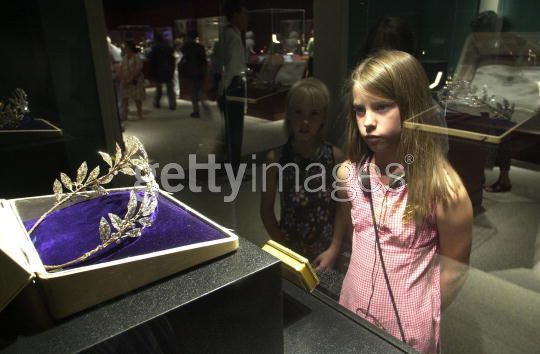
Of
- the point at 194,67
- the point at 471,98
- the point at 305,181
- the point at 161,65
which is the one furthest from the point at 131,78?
the point at 471,98

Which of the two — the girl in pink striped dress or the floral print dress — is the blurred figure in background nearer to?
the floral print dress

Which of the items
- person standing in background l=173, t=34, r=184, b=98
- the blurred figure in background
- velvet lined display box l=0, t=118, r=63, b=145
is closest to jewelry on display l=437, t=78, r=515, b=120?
velvet lined display box l=0, t=118, r=63, b=145

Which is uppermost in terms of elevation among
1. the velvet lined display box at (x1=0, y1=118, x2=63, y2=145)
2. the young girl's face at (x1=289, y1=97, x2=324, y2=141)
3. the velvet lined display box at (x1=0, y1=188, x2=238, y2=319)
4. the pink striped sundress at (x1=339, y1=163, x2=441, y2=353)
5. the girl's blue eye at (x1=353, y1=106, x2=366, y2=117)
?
the girl's blue eye at (x1=353, y1=106, x2=366, y2=117)

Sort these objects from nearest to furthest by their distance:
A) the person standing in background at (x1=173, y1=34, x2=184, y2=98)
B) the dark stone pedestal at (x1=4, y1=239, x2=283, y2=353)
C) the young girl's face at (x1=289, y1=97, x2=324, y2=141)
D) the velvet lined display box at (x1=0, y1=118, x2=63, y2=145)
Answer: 1. the dark stone pedestal at (x1=4, y1=239, x2=283, y2=353)
2. the young girl's face at (x1=289, y1=97, x2=324, y2=141)
3. the velvet lined display box at (x1=0, y1=118, x2=63, y2=145)
4. the person standing in background at (x1=173, y1=34, x2=184, y2=98)

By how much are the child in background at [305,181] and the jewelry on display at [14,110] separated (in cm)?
73

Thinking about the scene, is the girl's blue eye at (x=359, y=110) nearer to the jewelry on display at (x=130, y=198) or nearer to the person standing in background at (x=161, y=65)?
the jewelry on display at (x=130, y=198)

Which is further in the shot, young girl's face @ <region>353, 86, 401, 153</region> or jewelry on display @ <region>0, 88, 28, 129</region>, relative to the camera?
jewelry on display @ <region>0, 88, 28, 129</region>

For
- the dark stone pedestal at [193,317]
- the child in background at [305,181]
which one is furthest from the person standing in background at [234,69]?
the dark stone pedestal at [193,317]

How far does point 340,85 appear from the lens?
2.62ft

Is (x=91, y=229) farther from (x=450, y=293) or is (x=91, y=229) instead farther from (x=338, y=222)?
(x=450, y=293)

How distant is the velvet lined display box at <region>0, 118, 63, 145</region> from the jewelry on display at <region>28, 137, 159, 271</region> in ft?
1.92

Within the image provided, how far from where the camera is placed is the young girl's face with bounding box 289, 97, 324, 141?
898 millimetres

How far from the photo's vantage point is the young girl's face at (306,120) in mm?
898

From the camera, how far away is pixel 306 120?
36.6 inches
